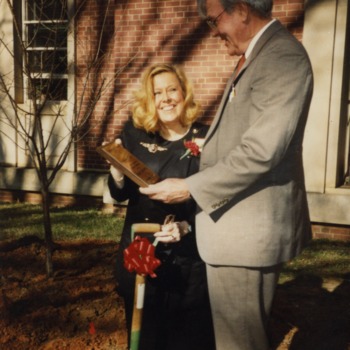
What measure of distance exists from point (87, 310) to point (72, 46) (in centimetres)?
541

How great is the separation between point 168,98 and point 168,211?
2.09 feet

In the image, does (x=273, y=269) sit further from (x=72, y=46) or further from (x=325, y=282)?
(x=72, y=46)

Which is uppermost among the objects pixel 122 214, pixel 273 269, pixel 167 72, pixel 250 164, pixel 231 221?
pixel 167 72

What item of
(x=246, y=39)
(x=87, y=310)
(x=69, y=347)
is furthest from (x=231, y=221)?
(x=87, y=310)

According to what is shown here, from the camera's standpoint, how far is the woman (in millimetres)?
2836

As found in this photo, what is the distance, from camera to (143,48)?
808 cm

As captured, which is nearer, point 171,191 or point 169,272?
point 171,191

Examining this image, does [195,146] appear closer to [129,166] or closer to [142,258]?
[129,166]

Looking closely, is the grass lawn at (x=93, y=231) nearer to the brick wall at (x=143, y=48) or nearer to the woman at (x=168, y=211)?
the brick wall at (x=143, y=48)

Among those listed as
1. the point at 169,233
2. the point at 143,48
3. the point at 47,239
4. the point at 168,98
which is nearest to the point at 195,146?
the point at 168,98

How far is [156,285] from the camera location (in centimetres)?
286

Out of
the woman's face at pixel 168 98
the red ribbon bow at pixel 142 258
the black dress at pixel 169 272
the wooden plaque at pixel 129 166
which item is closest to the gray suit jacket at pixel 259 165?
the wooden plaque at pixel 129 166

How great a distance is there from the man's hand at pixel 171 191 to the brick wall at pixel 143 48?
17.8 feet

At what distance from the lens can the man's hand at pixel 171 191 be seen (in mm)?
2184
